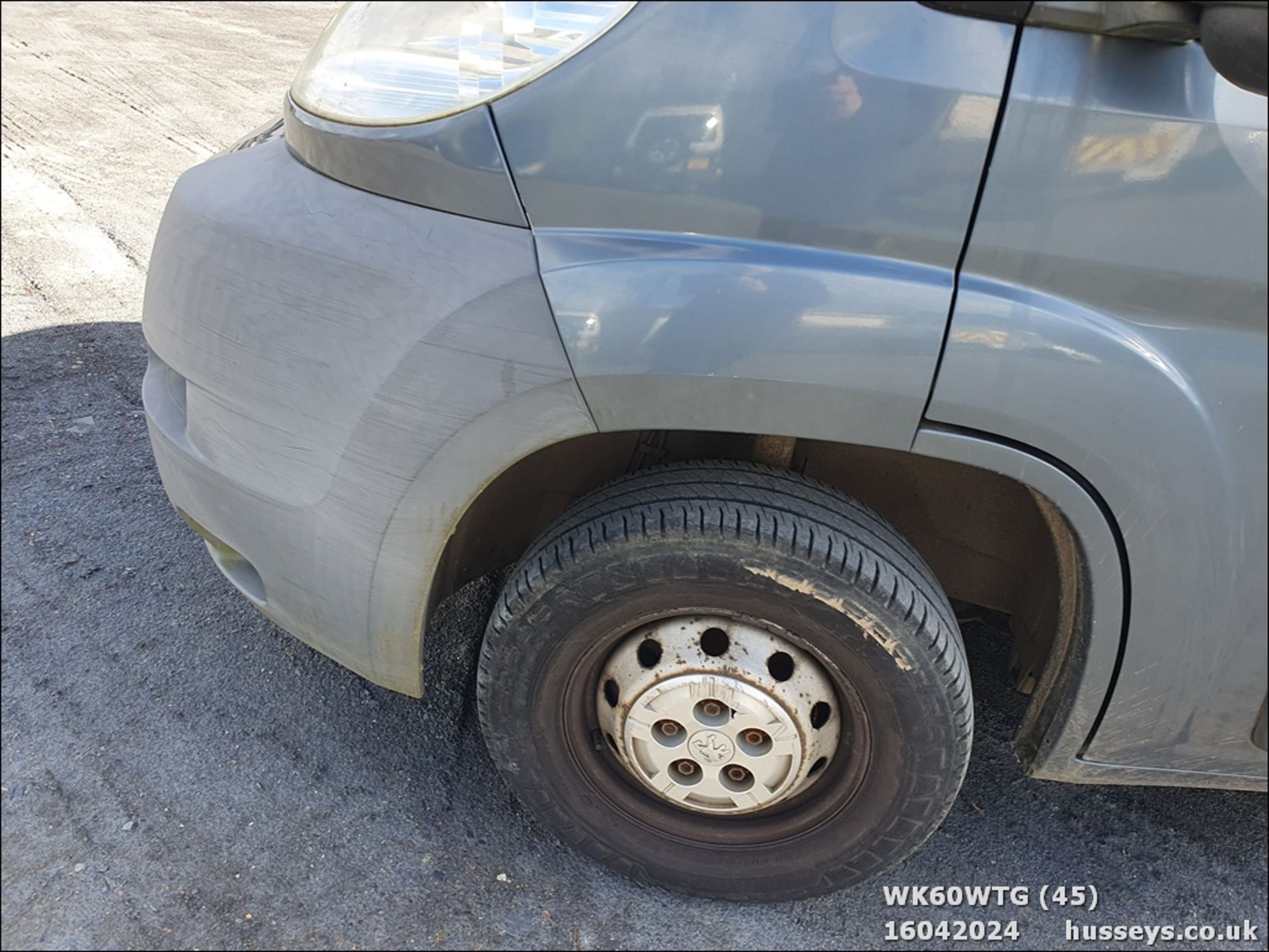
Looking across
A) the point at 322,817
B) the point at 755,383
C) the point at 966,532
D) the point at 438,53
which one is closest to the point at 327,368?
the point at 438,53

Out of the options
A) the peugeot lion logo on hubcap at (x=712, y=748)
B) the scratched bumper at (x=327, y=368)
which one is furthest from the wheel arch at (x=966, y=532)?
the peugeot lion logo on hubcap at (x=712, y=748)

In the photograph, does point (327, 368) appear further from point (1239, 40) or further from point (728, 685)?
point (1239, 40)

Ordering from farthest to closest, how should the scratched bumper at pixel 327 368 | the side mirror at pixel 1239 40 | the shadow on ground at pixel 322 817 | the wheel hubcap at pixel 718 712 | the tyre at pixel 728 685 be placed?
the shadow on ground at pixel 322 817 < the wheel hubcap at pixel 718 712 < the tyre at pixel 728 685 < the scratched bumper at pixel 327 368 < the side mirror at pixel 1239 40

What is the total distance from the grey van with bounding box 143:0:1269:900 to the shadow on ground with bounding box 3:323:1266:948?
7.5 inches

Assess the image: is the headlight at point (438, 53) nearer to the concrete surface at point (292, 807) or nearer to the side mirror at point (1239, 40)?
the side mirror at point (1239, 40)

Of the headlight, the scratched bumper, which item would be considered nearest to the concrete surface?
the scratched bumper

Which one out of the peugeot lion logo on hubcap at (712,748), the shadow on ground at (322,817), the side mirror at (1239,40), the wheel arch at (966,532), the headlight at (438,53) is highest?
the side mirror at (1239,40)

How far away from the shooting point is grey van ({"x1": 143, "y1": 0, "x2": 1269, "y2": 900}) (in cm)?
140

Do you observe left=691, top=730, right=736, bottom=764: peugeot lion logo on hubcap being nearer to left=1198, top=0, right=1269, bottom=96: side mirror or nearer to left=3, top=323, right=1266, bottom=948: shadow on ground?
left=3, top=323, right=1266, bottom=948: shadow on ground

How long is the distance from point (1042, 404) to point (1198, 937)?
51.5 inches

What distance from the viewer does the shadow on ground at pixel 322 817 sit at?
6.42ft

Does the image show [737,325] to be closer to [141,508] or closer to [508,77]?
[508,77]

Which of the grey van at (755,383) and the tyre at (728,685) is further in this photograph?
the tyre at (728,685)

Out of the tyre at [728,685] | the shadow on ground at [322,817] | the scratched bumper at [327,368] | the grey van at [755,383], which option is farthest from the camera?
the shadow on ground at [322,817]
